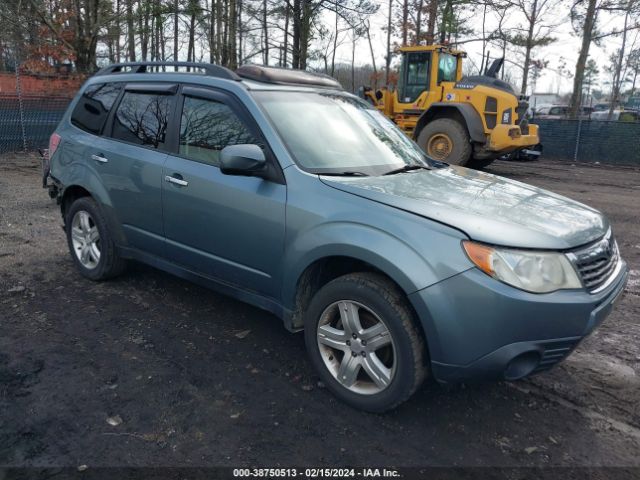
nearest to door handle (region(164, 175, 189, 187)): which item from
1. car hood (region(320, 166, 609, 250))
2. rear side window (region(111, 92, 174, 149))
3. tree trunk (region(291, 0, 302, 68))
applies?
rear side window (region(111, 92, 174, 149))

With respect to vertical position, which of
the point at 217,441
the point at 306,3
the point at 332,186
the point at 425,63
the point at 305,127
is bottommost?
the point at 217,441

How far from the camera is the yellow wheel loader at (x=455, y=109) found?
500 inches

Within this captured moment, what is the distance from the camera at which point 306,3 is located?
53.8ft

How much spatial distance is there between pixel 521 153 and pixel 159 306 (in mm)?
14989

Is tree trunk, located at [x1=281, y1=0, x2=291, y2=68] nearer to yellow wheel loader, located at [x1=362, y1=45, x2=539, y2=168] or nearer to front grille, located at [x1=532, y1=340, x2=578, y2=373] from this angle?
yellow wheel loader, located at [x1=362, y1=45, x2=539, y2=168]

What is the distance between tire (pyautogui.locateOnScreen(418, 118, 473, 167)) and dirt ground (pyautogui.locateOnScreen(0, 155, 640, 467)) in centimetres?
870

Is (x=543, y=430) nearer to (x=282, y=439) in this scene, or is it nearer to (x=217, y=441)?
(x=282, y=439)

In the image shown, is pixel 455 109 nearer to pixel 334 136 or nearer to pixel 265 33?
pixel 265 33

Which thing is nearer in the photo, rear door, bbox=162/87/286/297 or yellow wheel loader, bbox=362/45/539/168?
rear door, bbox=162/87/286/297

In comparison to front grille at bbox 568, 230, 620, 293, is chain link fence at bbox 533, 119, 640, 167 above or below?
above

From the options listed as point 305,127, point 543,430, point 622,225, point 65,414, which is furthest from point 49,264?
point 622,225

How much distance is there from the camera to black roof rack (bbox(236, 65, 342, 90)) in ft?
12.6

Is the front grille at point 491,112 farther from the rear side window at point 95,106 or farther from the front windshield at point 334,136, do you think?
the rear side window at point 95,106

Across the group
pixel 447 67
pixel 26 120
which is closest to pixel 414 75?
pixel 447 67
